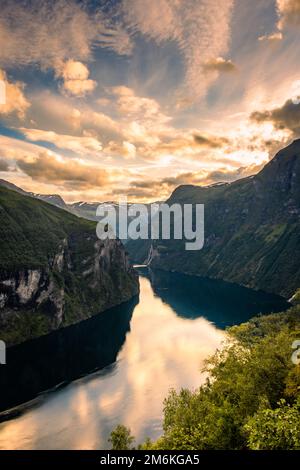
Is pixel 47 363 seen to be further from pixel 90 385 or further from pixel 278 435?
pixel 278 435

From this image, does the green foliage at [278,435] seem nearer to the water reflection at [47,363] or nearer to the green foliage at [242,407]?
the green foliage at [242,407]

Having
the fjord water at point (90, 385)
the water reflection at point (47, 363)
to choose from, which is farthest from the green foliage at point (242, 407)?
the water reflection at point (47, 363)

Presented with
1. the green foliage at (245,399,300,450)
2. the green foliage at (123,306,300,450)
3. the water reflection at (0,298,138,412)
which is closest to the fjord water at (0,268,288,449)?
the water reflection at (0,298,138,412)

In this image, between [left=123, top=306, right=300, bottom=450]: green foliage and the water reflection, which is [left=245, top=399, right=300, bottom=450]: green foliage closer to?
[left=123, top=306, right=300, bottom=450]: green foliage

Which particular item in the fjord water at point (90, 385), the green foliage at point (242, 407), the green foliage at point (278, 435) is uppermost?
the green foliage at point (278, 435)

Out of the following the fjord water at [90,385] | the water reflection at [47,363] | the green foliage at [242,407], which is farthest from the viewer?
the water reflection at [47,363]

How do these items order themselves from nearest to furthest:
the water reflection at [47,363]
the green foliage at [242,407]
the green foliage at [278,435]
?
1. the green foliage at [278,435]
2. the green foliage at [242,407]
3. the water reflection at [47,363]

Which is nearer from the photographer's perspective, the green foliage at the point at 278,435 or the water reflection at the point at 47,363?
the green foliage at the point at 278,435

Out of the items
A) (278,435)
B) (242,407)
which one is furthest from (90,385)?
(278,435)
